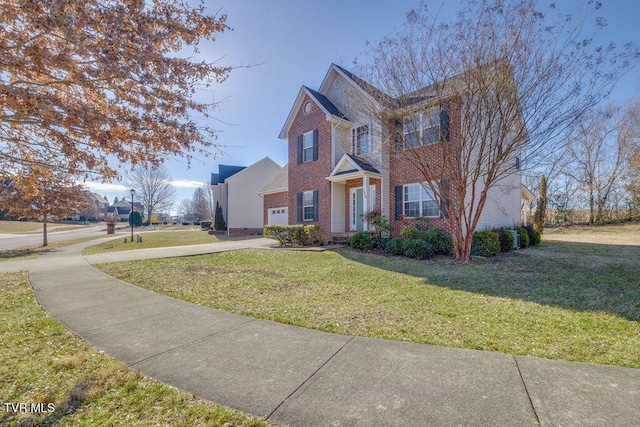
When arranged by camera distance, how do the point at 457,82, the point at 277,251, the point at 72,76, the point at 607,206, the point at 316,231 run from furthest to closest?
the point at 607,206, the point at 316,231, the point at 277,251, the point at 457,82, the point at 72,76

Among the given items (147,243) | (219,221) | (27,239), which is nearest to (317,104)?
(147,243)

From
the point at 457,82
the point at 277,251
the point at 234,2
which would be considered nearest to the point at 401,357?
the point at 234,2

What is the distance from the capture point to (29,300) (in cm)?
553

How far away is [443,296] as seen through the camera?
5789mm

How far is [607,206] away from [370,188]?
1030 inches

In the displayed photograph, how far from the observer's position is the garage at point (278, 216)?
20575 millimetres

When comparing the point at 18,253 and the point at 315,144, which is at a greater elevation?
the point at 315,144

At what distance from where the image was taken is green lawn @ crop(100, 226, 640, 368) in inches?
148

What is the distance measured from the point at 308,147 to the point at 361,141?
10.6 feet

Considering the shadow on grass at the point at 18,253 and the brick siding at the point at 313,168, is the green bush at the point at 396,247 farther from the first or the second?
the shadow on grass at the point at 18,253

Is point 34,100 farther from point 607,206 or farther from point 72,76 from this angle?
point 607,206

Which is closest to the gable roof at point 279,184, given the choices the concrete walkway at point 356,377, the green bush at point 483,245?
the green bush at point 483,245

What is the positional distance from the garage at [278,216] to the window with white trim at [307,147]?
4703mm

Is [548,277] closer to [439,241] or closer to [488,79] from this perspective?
[439,241]
